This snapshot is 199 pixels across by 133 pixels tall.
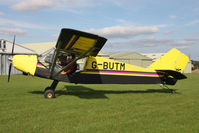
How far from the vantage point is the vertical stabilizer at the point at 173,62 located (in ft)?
34.1

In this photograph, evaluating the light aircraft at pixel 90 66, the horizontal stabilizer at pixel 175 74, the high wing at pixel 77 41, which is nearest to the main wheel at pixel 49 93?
the light aircraft at pixel 90 66

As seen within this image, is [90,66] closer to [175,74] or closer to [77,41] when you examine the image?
[77,41]

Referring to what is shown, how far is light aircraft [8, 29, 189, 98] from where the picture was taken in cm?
728

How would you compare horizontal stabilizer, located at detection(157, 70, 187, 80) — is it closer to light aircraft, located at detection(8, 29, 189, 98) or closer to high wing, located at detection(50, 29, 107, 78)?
light aircraft, located at detection(8, 29, 189, 98)

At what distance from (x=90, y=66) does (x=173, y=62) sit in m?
4.91

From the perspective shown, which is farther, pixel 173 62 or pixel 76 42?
pixel 173 62

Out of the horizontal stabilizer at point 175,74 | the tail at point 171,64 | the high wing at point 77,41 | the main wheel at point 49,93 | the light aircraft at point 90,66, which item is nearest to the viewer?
the high wing at point 77,41

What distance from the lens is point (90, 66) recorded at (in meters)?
9.27

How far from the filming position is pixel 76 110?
6215mm

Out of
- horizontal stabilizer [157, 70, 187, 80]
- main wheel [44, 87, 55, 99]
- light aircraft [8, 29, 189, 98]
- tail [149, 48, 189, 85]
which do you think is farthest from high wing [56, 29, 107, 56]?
tail [149, 48, 189, 85]

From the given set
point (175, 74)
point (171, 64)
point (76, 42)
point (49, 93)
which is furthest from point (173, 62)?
point (49, 93)

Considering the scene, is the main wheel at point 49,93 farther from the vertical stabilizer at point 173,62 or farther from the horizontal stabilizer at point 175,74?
the horizontal stabilizer at point 175,74

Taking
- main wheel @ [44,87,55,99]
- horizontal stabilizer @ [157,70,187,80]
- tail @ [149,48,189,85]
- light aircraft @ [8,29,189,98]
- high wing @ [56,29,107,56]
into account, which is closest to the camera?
high wing @ [56,29,107,56]

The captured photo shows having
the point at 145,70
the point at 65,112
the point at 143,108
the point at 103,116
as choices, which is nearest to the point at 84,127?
the point at 103,116
